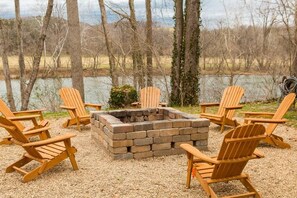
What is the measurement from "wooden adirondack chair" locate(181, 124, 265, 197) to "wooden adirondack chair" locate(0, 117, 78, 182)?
154 centimetres

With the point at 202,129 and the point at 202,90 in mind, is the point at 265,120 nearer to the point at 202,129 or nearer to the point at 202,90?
the point at 202,129

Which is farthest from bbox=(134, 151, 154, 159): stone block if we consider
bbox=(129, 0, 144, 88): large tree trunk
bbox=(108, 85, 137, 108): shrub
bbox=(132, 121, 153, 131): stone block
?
bbox=(129, 0, 144, 88): large tree trunk

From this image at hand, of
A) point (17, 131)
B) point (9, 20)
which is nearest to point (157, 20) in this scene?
point (9, 20)

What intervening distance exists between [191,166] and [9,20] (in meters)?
16.5

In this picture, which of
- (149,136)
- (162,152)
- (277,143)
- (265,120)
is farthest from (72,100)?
(277,143)

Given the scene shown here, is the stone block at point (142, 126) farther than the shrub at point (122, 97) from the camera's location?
No

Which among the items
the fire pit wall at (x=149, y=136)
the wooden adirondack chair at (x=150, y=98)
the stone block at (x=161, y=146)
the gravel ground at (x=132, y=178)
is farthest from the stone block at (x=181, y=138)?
the wooden adirondack chair at (x=150, y=98)

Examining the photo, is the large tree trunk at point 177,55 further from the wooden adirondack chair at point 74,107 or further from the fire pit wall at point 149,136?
the fire pit wall at point 149,136

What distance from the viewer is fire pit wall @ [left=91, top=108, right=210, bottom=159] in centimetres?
466

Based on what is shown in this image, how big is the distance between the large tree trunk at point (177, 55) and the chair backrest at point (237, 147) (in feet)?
24.0

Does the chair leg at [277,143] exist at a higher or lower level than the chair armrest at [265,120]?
lower

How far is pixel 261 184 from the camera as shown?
12.6ft

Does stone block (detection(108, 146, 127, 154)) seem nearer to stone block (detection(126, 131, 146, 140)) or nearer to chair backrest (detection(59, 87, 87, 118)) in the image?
stone block (detection(126, 131, 146, 140))

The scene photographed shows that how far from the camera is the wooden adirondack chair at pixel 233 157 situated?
10.3 ft
